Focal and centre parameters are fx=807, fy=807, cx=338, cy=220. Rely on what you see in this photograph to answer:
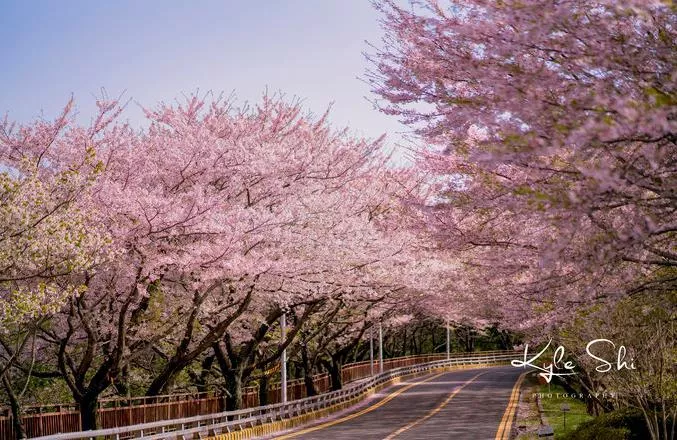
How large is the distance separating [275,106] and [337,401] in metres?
16.3

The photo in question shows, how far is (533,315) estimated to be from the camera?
1391cm

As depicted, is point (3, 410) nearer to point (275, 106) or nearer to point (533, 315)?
point (275, 106)

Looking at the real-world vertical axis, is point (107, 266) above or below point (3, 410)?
above

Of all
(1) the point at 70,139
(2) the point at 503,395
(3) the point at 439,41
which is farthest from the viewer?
(2) the point at 503,395

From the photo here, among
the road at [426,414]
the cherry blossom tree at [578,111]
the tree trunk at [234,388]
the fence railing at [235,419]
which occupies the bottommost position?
the road at [426,414]

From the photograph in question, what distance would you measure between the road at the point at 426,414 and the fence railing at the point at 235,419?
0.91 m

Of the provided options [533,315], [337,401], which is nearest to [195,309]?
[533,315]

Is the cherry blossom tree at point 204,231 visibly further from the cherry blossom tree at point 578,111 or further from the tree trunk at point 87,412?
the cherry blossom tree at point 578,111

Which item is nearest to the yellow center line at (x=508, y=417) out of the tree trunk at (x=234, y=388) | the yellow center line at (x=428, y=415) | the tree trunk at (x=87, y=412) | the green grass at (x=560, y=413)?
the green grass at (x=560, y=413)

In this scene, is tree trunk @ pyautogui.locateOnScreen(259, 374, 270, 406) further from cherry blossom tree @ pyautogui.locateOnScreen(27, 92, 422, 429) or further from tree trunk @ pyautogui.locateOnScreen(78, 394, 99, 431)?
tree trunk @ pyautogui.locateOnScreen(78, 394, 99, 431)

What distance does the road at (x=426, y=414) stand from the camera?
23594mm

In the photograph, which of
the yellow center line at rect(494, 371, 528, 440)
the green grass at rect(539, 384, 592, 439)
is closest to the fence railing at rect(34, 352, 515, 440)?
the yellow center line at rect(494, 371, 528, 440)

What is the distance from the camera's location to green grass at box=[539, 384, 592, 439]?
24.0m

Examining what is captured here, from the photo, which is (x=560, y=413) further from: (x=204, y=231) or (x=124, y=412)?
(x=204, y=231)
